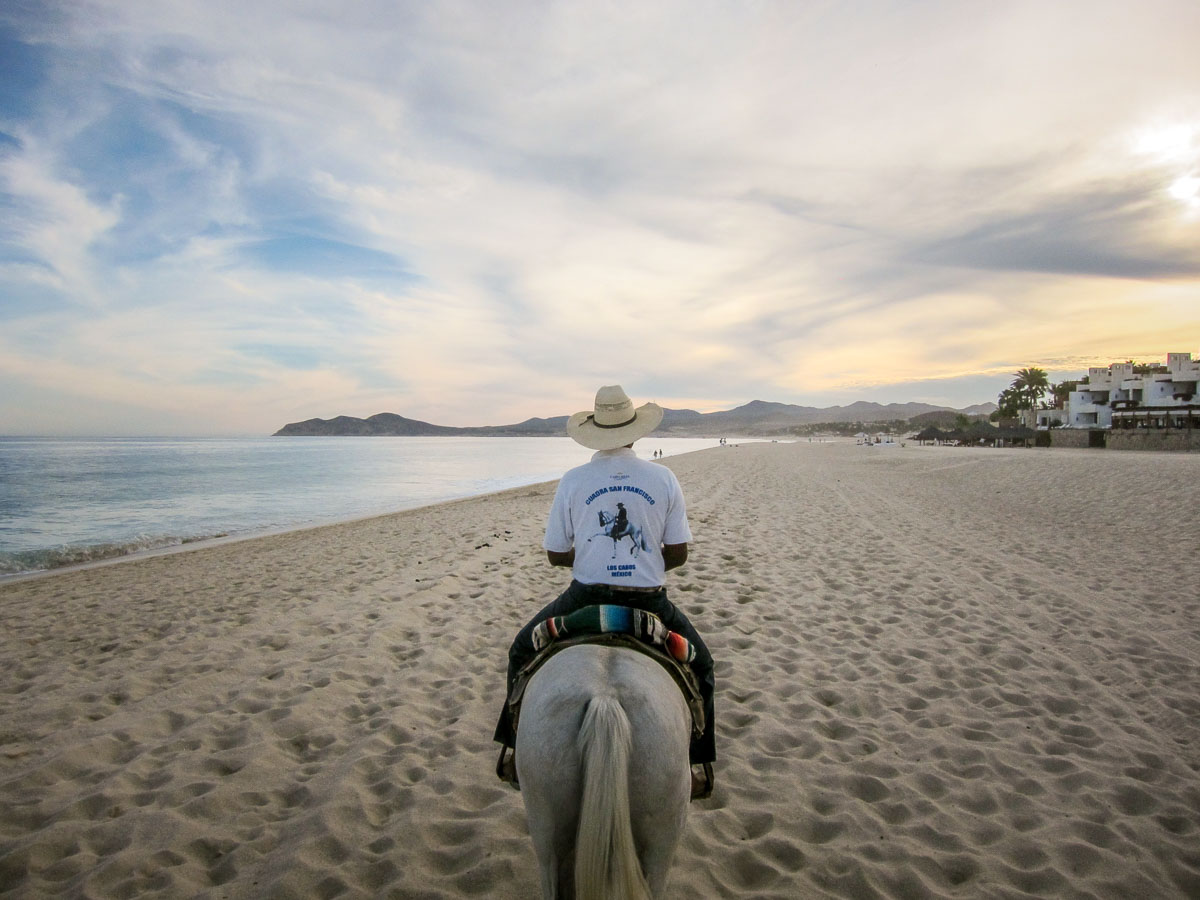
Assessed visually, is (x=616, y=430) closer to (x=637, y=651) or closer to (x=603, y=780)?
(x=637, y=651)

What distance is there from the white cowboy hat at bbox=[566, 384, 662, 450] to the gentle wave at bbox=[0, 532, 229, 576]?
13485mm

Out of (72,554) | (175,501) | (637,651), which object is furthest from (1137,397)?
(72,554)

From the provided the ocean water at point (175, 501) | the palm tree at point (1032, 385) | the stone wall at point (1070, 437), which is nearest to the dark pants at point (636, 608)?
the ocean water at point (175, 501)

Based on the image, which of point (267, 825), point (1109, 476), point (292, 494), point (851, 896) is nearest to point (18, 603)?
point (267, 825)

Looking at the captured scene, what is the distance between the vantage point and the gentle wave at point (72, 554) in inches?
472

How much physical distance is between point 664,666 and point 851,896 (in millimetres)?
1413

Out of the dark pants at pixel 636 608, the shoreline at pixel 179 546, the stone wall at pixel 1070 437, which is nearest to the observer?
the dark pants at pixel 636 608

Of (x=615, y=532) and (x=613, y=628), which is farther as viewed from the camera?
(x=615, y=532)

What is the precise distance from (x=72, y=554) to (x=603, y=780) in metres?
15.5

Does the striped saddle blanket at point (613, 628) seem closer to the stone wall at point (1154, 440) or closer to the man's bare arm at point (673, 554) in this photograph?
the man's bare arm at point (673, 554)

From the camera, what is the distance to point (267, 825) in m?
3.26

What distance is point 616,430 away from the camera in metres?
3.17

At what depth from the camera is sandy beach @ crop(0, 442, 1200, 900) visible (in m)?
2.95

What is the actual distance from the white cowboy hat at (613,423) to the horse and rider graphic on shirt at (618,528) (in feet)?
1.23
